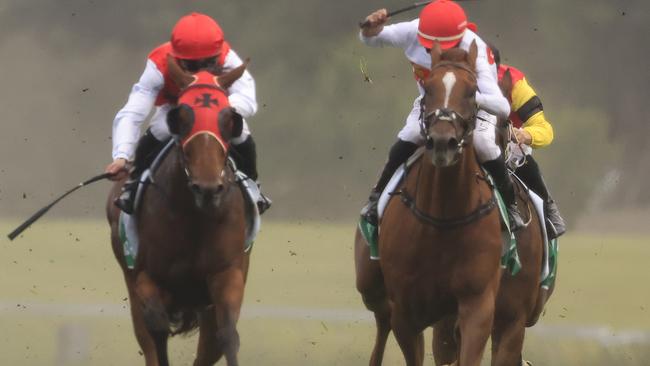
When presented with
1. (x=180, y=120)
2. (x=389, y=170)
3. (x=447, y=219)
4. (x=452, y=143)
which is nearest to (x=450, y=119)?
(x=452, y=143)

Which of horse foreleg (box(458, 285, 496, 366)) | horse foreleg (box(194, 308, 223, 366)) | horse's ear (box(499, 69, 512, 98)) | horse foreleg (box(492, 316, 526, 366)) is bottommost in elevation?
horse foreleg (box(492, 316, 526, 366))

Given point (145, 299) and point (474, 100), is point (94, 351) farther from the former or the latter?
point (474, 100)

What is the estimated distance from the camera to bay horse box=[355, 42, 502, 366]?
9273mm

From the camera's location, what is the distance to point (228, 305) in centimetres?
938

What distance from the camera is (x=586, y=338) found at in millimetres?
15359

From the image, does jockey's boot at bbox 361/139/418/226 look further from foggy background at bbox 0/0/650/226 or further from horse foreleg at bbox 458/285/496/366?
foggy background at bbox 0/0/650/226

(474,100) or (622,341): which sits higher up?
(474,100)

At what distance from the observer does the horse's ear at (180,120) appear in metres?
8.84

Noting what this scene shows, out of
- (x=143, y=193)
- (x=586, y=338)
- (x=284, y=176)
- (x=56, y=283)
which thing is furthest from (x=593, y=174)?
(x=143, y=193)

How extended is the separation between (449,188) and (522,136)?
1.31 m

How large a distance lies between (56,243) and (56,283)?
45.9 inches

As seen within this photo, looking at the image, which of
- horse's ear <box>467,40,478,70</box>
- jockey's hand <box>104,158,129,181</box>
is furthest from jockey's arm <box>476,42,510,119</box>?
jockey's hand <box>104,158,129,181</box>

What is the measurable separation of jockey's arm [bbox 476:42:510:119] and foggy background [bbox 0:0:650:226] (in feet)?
32.4

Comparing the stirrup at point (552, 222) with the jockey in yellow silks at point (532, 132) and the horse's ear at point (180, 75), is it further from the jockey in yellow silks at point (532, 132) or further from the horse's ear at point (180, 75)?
the horse's ear at point (180, 75)
